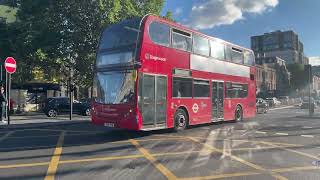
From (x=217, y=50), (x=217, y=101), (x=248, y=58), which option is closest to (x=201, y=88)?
(x=217, y=101)

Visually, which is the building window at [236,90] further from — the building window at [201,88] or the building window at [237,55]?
the building window at [201,88]

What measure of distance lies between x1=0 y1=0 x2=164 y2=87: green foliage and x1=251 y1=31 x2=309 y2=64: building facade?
127497 mm

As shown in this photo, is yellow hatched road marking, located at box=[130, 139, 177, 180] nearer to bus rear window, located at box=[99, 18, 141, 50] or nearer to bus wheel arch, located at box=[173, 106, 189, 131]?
bus wheel arch, located at box=[173, 106, 189, 131]

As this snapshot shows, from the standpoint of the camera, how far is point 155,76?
1400 cm

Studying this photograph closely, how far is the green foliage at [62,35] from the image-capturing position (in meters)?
34.5

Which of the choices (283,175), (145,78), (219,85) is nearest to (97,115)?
(145,78)

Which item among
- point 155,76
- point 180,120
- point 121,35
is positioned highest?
point 121,35

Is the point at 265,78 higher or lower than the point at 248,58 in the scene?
higher

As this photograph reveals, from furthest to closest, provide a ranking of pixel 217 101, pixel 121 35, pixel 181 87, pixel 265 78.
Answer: pixel 265 78, pixel 217 101, pixel 181 87, pixel 121 35

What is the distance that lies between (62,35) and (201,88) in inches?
865

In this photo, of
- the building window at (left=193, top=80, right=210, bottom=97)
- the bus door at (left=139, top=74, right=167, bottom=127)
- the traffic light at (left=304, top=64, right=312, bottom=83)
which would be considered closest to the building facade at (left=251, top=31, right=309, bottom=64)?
the traffic light at (left=304, top=64, right=312, bottom=83)

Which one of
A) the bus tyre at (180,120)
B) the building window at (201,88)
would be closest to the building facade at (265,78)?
the building window at (201,88)

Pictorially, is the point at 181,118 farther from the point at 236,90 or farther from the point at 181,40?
the point at 236,90

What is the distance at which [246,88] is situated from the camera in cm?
2144
